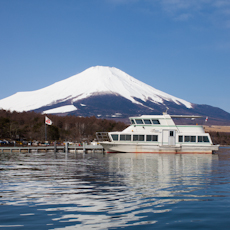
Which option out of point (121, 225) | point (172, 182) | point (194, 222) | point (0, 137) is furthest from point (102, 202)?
point (0, 137)

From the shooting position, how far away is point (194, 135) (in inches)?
2141

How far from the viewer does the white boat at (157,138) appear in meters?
53.2

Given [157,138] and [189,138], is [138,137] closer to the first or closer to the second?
[157,138]

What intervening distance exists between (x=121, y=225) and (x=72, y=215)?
202 cm

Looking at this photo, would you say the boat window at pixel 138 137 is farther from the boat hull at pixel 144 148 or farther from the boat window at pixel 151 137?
the boat hull at pixel 144 148

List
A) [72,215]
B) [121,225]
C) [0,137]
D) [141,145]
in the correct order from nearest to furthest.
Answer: [121,225] < [72,215] < [141,145] < [0,137]

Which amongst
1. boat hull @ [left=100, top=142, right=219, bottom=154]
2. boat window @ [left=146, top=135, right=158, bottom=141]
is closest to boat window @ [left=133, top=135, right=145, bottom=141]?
boat window @ [left=146, top=135, right=158, bottom=141]

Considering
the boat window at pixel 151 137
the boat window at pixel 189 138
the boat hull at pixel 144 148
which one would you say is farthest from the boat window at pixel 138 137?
the boat window at pixel 189 138

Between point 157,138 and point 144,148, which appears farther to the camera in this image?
point 157,138

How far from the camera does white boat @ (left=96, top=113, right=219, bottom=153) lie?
53188 mm

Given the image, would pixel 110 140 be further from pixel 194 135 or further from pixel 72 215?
pixel 72 215

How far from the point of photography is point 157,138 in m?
53.6

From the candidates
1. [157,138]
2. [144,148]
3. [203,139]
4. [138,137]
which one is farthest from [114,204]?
[203,139]

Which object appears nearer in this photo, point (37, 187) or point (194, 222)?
point (194, 222)
